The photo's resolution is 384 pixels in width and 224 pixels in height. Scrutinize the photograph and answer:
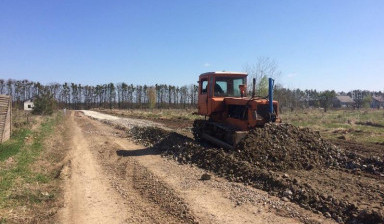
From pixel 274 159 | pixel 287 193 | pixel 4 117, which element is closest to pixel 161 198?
pixel 287 193

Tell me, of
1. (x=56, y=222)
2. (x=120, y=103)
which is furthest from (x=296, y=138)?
(x=120, y=103)

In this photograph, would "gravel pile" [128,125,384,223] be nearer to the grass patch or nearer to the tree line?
the grass patch

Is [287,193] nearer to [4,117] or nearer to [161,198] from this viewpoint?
[161,198]

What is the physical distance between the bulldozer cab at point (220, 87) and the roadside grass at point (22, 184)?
637cm

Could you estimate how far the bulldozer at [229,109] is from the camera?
35.6ft

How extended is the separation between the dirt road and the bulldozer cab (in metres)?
3.34

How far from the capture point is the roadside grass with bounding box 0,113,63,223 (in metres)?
6.25

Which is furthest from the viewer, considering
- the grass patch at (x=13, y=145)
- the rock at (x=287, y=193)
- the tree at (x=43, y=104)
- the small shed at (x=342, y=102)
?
the small shed at (x=342, y=102)

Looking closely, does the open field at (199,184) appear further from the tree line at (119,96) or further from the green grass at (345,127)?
the tree line at (119,96)

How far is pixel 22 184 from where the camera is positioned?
802 cm

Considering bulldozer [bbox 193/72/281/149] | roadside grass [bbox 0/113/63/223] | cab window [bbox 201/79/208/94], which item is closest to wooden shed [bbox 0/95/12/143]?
roadside grass [bbox 0/113/63/223]

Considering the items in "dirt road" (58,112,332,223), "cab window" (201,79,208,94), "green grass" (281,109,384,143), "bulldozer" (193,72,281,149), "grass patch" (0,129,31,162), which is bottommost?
"dirt road" (58,112,332,223)

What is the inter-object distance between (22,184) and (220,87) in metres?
7.80

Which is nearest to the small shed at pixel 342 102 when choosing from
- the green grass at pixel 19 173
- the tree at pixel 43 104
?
the tree at pixel 43 104
